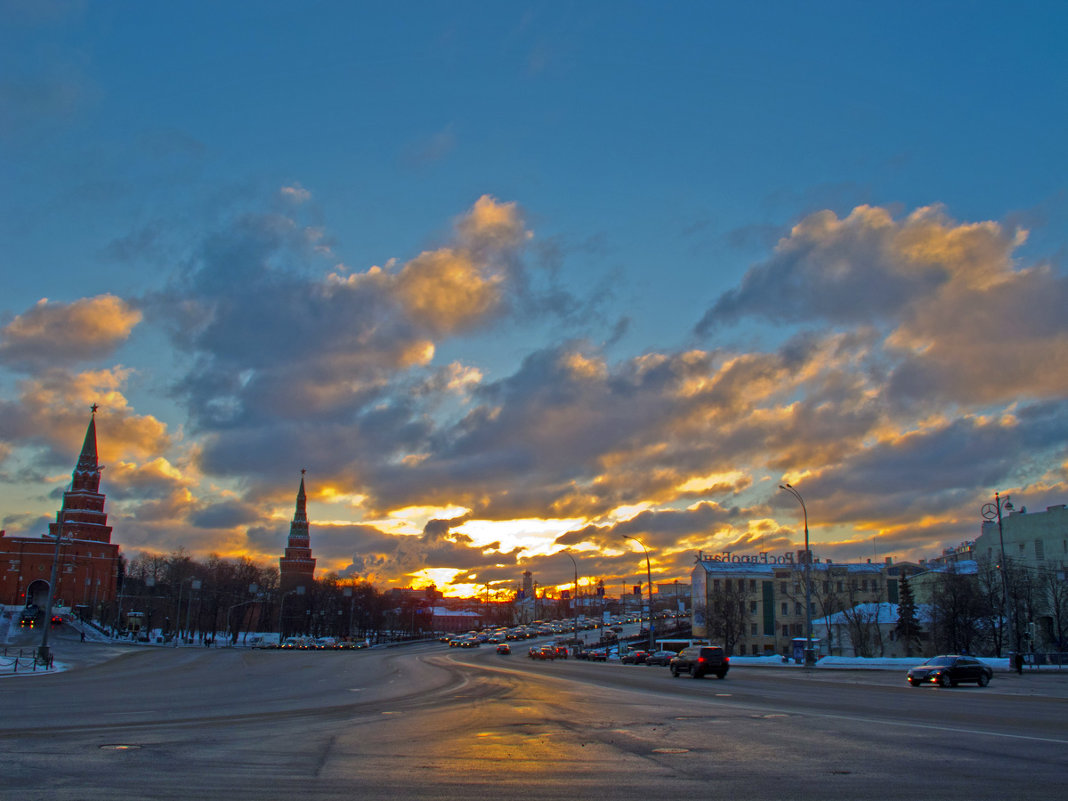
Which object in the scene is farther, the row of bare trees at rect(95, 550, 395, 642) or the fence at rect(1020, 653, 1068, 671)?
the row of bare trees at rect(95, 550, 395, 642)

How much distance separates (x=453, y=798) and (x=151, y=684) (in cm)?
3062

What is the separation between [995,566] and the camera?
9244 cm

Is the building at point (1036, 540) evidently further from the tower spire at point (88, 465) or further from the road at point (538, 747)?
the tower spire at point (88, 465)

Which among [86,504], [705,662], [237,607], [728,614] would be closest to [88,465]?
[86,504]

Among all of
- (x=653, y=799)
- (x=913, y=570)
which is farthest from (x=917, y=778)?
(x=913, y=570)

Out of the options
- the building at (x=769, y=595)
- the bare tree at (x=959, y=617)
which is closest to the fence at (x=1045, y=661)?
the bare tree at (x=959, y=617)

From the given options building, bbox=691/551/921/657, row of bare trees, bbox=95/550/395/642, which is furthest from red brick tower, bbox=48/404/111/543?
building, bbox=691/551/921/657

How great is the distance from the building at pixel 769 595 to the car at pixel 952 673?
85.8m

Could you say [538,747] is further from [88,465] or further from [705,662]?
[88,465]

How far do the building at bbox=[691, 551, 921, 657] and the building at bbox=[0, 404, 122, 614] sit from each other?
342ft

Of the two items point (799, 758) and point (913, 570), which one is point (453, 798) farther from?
point (913, 570)

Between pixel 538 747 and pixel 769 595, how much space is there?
397 feet

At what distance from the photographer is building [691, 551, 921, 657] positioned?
122 m

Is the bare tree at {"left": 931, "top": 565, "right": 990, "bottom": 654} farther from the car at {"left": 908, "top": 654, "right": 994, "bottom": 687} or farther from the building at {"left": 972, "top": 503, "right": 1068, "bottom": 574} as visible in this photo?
the car at {"left": 908, "top": 654, "right": 994, "bottom": 687}
